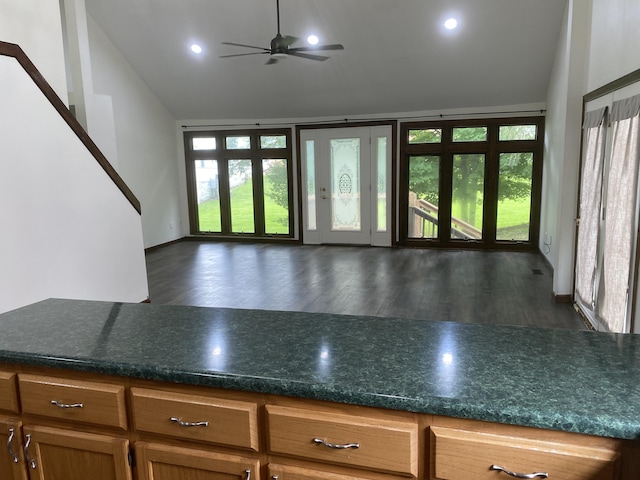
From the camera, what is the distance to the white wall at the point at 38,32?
3.80m

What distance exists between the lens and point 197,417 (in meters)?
1.25

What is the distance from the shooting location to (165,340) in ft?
4.82

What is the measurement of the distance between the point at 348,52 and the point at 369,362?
600cm

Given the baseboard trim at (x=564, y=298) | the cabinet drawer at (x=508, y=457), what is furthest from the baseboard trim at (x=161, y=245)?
the cabinet drawer at (x=508, y=457)

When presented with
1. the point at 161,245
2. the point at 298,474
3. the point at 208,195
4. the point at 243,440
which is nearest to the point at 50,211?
the point at 243,440

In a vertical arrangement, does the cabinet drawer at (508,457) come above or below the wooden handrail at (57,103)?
below

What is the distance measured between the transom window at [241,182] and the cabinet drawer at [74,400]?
7.33 meters

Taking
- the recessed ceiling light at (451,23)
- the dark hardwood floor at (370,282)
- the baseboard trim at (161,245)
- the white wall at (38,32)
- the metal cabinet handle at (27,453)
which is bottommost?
the dark hardwood floor at (370,282)

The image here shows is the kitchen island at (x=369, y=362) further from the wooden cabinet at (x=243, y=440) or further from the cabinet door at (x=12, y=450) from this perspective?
the cabinet door at (x=12, y=450)

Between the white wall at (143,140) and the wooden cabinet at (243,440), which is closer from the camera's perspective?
the wooden cabinet at (243,440)

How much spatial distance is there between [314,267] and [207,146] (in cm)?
384

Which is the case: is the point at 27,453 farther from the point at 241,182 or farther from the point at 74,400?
the point at 241,182

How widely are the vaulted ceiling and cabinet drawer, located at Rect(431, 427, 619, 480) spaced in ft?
18.3

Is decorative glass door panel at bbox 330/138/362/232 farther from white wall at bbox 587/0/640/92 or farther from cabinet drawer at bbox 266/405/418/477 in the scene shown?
cabinet drawer at bbox 266/405/418/477
